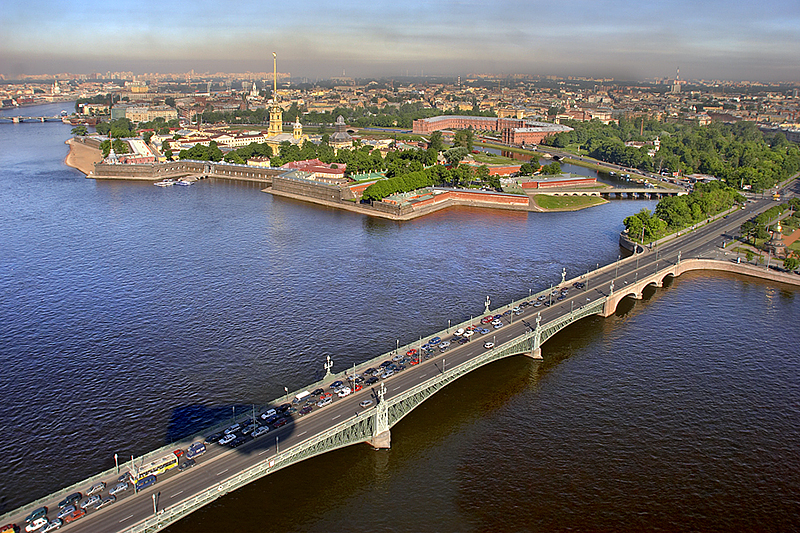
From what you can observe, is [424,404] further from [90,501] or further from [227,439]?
[90,501]

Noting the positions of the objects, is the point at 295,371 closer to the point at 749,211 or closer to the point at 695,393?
the point at 695,393

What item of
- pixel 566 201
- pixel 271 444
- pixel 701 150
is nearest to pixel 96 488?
pixel 271 444

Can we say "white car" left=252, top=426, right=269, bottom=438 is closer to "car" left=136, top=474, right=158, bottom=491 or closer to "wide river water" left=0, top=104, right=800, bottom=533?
"wide river water" left=0, top=104, right=800, bottom=533

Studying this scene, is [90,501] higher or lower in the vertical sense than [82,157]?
lower

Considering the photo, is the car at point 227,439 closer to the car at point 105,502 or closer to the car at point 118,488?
the car at point 118,488

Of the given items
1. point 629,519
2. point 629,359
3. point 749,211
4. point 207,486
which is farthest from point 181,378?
point 749,211

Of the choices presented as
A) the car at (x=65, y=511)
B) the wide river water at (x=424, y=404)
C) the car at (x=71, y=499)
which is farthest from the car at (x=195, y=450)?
the car at (x=65, y=511)

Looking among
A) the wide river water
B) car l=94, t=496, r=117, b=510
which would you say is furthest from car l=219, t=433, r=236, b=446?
car l=94, t=496, r=117, b=510
